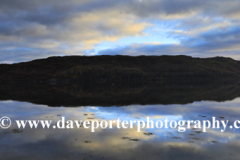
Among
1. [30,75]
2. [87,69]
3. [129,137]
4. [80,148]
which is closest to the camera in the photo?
[80,148]

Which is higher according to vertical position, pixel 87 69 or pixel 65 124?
pixel 87 69

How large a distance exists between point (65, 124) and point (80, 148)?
19.7 ft

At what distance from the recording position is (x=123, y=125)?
585 inches

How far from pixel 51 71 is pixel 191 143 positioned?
634 feet

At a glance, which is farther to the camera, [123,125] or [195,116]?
[195,116]

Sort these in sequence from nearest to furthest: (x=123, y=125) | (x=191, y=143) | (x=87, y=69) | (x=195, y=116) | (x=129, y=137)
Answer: (x=191, y=143) → (x=129, y=137) → (x=123, y=125) → (x=195, y=116) → (x=87, y=69)

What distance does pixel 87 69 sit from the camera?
188 metres

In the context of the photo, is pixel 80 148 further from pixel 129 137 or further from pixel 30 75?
pixel 30 75

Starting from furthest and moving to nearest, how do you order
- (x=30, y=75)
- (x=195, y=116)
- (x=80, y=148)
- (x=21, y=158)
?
(x=30, y=75) < (x=195, y=116) < (x=80, y=148) < (x=21, y=158)

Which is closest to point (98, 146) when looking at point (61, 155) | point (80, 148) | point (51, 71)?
point (80, 148)

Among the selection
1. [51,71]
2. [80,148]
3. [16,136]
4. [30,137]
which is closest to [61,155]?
[80,148]

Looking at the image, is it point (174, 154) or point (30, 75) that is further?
point (30, 75)

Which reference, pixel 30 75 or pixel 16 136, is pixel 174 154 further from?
pixel 30 75

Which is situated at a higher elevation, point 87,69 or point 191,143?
point 87,69
